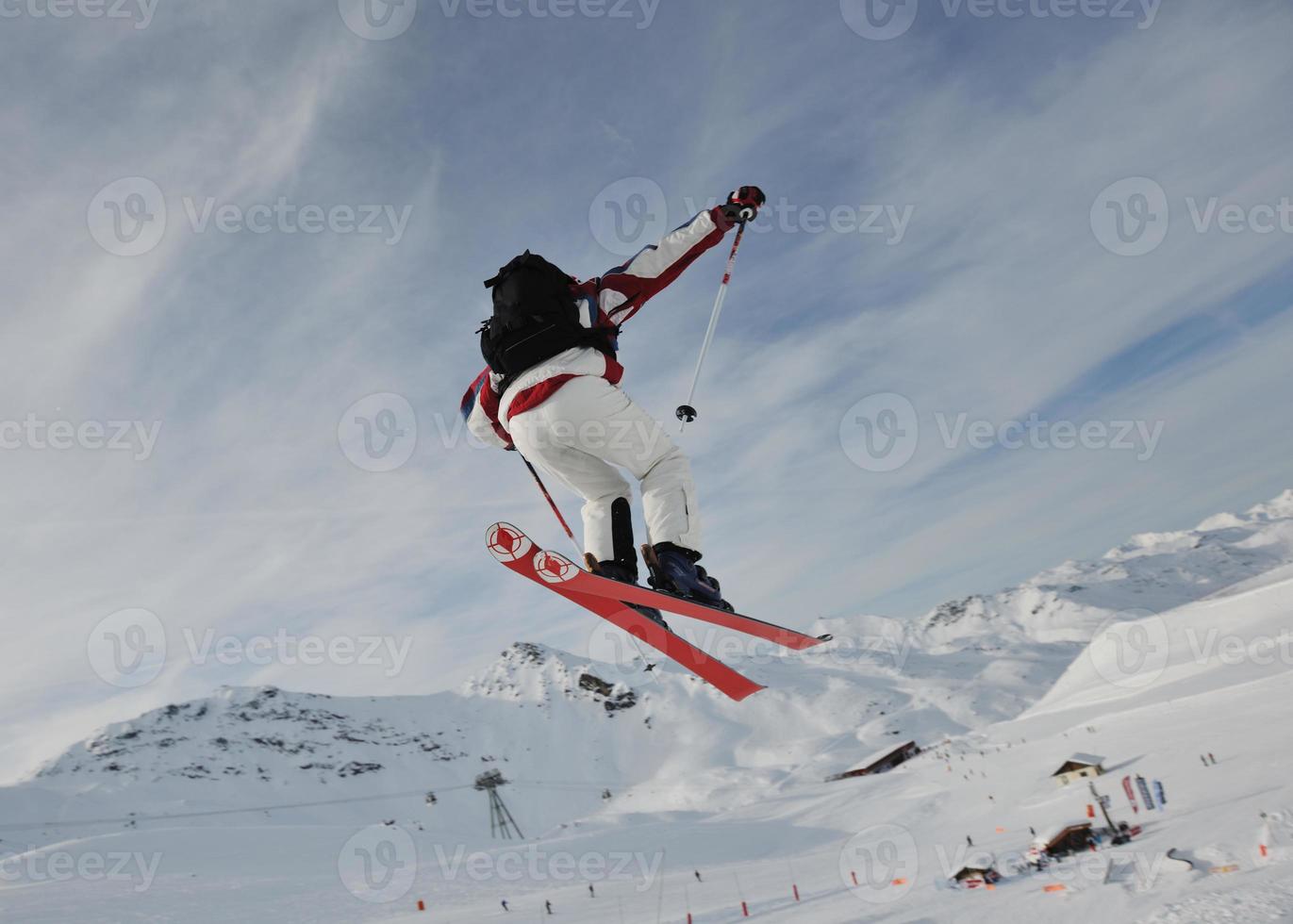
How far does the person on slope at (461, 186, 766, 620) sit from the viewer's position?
5309 millimetres

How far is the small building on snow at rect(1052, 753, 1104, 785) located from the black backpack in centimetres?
3585

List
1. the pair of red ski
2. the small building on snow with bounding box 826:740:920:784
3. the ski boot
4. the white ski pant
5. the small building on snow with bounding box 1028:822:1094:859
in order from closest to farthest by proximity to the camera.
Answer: the white ski pant
the ski boot
the pair of red ski
the small building on snow with bounding box 1028:822:1094:859
the small building on snow with bounding box 826:740:920:784

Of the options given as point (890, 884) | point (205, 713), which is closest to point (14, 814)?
point (205, 713)

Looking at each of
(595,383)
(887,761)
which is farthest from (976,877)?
(887,761)

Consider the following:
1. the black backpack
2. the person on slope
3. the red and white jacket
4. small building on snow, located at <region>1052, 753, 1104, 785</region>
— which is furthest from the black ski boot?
small building on snow, located at <region>1052, 753, 1104, 785</region>

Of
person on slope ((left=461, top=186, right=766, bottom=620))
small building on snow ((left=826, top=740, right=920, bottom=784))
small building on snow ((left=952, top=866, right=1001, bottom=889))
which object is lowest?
small building on snow ((left=826, top=740, right=920, bottom=784))

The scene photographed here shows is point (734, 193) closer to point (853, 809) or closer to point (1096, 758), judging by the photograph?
point (1096, 758)

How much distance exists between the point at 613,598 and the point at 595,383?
2044 millimetres

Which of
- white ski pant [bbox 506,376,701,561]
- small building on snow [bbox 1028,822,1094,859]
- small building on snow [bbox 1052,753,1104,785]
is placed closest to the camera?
white ski pant [bbox 506,376,701,561]

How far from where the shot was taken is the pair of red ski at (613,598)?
234 inches

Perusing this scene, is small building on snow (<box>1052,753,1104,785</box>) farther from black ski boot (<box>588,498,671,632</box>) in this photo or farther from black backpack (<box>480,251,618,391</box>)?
black backpack (<box>480,251,618,391</box>)

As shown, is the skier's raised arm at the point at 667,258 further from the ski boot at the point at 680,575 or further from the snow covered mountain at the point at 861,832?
the snow covered mountain at the point at 861,832

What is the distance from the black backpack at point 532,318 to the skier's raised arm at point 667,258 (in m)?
0.31

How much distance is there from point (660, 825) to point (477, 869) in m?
19.8
